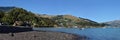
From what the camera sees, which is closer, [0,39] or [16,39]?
[0,39]

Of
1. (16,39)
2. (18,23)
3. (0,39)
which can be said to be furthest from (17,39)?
(18,23)

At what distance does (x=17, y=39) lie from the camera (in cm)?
4684

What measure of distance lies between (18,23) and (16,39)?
14854 centimetres

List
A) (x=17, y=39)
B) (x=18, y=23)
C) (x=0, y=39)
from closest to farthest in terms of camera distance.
Result: (x=0, y=39), (x=17, y=39), (x=18, y=23)

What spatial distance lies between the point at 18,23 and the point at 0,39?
5957 inches

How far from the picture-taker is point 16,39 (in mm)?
46969

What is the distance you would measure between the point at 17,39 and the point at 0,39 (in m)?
3.67

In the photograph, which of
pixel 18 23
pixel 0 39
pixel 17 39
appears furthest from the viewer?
pixel 18 23

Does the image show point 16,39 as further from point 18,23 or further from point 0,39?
point 18,23

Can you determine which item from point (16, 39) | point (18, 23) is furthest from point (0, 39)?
point (18, 23)

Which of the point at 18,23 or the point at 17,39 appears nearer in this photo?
the point at 17,39

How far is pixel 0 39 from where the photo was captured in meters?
43.9

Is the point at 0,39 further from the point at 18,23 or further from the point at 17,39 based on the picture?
the point at 18,23
